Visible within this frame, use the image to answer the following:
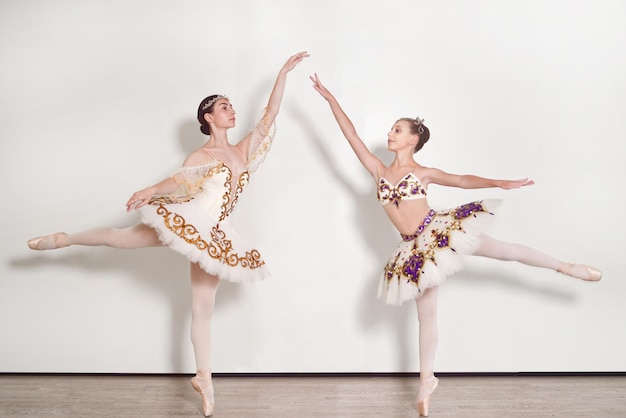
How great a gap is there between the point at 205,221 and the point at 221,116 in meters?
0.62

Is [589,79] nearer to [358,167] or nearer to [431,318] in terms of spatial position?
[358,167]

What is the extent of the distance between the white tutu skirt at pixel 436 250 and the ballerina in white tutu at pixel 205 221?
724 mm

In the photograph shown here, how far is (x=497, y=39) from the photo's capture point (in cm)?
435

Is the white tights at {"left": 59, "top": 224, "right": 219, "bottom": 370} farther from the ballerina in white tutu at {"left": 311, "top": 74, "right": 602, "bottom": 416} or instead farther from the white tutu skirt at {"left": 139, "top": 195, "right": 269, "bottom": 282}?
the ballerina in white tutu at {"left": 311, "top": 74, "right": 602, "bottom": 416}

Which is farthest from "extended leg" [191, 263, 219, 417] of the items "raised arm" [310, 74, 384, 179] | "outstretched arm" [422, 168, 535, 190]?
"outstretched arm" [422, 168, 535, 190]

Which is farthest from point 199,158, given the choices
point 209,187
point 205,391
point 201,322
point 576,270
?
→ point 576,270

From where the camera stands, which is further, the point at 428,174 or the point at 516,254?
the point at 428,174

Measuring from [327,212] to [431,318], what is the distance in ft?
3.57

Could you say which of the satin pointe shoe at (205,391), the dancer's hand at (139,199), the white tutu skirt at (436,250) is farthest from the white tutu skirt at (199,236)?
the white tutu skirt at (436,250)

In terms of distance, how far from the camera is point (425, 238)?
135 inches

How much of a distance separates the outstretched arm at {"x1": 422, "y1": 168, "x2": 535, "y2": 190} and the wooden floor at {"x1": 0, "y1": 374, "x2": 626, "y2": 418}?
1.14 metres

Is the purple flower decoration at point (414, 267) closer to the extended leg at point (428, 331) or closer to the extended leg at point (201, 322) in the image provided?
the extended leg at point (428, 331)

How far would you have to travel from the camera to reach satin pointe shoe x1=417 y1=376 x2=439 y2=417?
3.36 metres

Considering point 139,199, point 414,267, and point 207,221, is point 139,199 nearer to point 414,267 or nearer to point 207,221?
point 207,221
